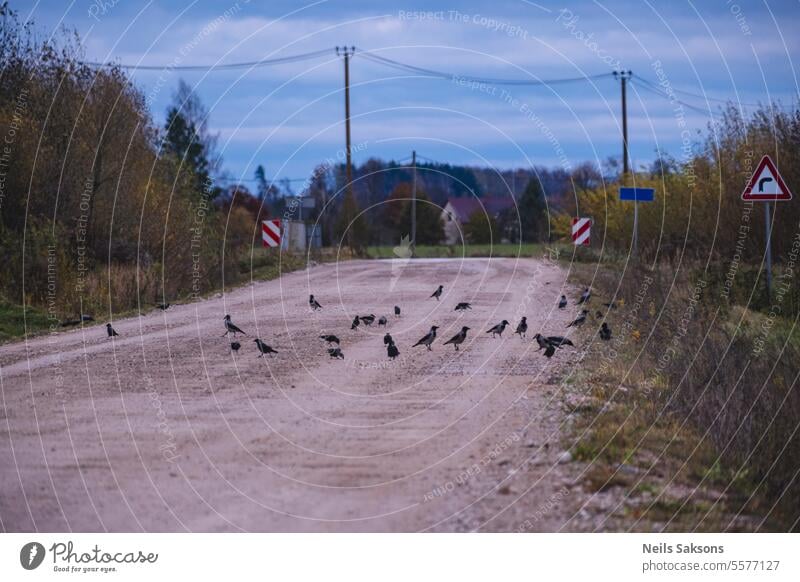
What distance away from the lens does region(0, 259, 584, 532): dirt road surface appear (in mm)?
6160

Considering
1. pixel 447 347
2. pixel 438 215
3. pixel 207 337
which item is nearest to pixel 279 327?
pixel 207 337

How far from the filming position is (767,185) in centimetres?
1608

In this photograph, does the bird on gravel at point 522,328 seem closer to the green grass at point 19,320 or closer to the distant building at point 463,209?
the green grass at point 19,320

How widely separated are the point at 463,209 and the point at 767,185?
51.1 meters

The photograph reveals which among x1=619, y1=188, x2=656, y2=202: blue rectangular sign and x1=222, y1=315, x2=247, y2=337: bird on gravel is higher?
x1=619, y1=188, x2=656, y2=202: blue rectangular sign

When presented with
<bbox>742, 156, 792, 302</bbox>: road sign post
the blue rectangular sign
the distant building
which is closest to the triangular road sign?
<bbox>742, 156, 792, 302</bbox>: road sign post

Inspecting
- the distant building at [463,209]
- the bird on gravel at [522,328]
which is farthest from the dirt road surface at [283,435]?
the distant building at [463,209]

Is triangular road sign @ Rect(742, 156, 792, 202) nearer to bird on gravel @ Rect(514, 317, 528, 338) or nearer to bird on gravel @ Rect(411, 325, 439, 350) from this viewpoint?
bird on gravel @ Rect(514, 317, 528, 338)

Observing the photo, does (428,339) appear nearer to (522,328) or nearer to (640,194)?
(522,328)

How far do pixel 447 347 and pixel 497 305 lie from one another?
6.55 meters

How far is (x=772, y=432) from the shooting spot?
31.4 feet

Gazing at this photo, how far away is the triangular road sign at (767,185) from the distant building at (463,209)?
4458 centimetres

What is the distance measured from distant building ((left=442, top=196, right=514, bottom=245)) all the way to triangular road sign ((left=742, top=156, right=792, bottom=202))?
44580mm

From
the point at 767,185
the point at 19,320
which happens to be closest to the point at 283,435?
the point at 767,185
